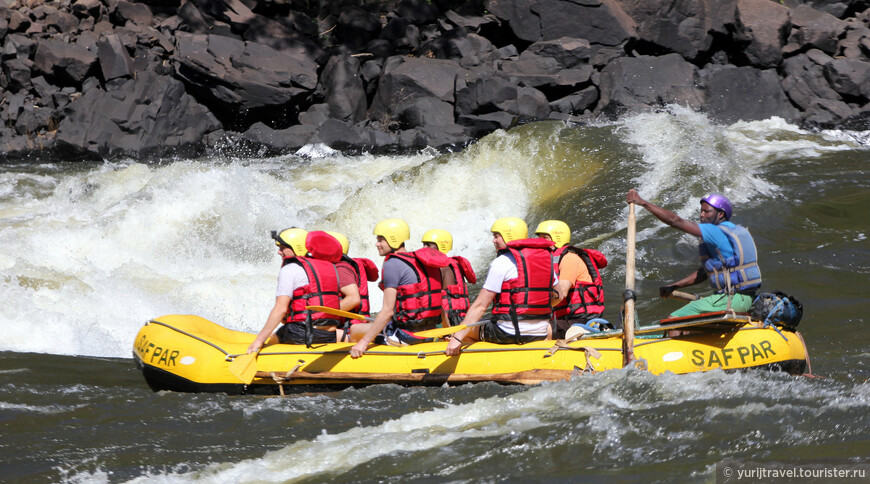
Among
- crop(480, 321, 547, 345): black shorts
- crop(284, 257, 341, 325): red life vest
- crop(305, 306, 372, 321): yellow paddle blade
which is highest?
crop(284, 257, 341, 325): red life vest

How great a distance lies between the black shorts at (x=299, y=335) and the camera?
22.0ft

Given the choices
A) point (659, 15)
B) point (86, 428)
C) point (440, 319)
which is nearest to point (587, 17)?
point (659, 15)

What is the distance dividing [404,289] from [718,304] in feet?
7.26

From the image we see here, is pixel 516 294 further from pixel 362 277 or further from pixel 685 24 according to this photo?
pixel 685 24

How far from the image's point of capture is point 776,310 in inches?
243

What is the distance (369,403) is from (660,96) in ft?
38.2

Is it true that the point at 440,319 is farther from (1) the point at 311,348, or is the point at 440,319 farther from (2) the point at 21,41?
(2) the point at 21,41

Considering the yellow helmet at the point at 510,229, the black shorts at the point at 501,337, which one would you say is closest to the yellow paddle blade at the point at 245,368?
the black shorts at the point at 501,337

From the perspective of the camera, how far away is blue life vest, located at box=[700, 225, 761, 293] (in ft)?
20.0

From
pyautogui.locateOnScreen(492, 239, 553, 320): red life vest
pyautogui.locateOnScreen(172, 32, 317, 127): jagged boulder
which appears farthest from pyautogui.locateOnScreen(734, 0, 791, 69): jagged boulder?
pyautogui.locateOnScreen(492, 239, 553, 320): red life vest

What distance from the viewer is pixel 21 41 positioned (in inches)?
659

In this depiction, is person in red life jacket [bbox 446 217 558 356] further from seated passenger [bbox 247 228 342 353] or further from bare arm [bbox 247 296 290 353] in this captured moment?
bare arm [bbox 247 296 290 353]

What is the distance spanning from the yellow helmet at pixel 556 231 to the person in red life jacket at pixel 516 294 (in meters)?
0.38

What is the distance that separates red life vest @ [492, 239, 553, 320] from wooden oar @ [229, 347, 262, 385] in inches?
73.4
